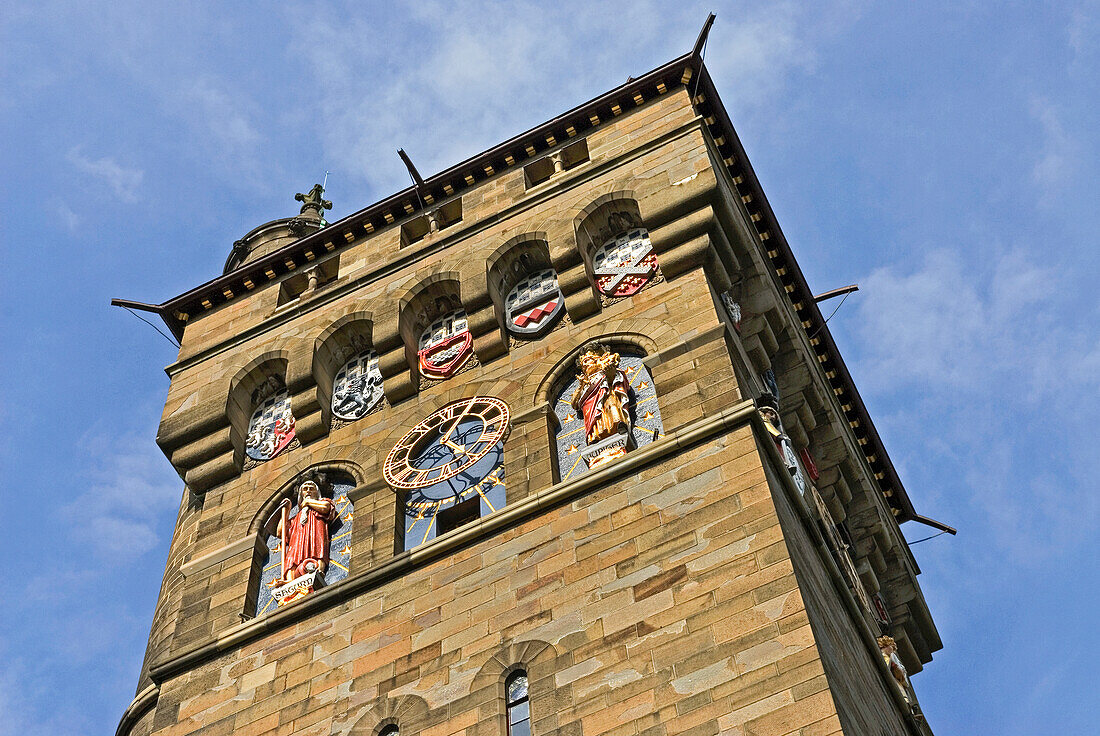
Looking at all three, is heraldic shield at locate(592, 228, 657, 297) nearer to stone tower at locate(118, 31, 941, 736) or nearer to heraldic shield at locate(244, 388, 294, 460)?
stone tower at locate(118, 31, 941, 736)

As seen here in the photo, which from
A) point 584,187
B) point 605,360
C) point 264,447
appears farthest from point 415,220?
point 605,360

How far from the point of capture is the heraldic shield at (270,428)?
25830 millimetres

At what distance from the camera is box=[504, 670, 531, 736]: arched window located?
60.5ft

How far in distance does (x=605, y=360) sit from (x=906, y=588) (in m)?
8.15

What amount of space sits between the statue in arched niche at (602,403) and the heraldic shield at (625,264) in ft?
4.18

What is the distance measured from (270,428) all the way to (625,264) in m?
5.80

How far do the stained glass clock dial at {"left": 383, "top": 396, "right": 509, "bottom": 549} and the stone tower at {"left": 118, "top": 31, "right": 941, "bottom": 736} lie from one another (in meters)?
0.04

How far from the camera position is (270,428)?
26.4 metres

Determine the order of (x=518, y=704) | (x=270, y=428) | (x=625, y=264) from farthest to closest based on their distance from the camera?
(x=270, y=428), (x=625, y=264), (x=518, y=704)

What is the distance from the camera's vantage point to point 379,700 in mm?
19656

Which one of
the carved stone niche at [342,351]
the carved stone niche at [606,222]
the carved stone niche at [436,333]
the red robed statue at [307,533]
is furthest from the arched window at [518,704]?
the carved stone niche at [606,222]

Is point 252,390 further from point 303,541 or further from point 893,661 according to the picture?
point 893,661

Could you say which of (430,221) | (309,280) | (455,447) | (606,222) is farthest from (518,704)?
(309,280)

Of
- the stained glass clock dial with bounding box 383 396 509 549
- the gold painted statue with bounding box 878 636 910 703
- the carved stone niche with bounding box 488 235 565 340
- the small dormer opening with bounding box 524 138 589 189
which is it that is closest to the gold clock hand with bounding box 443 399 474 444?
the stained glass clock dial with bounding box 383 396 509 549
